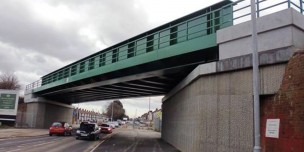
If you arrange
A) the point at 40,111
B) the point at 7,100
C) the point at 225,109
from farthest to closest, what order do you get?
the point at 40,111
the point at 7,100
the point at 225,109

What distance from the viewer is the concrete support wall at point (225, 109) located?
13695 millimetres

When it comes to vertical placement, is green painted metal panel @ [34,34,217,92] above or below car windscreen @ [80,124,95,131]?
above

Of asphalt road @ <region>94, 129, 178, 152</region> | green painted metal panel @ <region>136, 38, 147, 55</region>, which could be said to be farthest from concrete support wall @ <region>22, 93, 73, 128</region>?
green painted metal panel @ <region>136, 38, 147, 55</region>

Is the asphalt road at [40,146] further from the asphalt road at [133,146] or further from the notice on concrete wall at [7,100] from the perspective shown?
the notice on concrete wall at [7,100]

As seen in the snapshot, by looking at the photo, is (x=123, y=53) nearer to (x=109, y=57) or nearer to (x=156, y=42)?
(x=109, y=57)

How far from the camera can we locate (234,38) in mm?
15516

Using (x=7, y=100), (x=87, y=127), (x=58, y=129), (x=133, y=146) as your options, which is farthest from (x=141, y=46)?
(x=7, y=100)

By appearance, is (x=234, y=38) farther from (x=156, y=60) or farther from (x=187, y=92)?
(x=156, y=60)

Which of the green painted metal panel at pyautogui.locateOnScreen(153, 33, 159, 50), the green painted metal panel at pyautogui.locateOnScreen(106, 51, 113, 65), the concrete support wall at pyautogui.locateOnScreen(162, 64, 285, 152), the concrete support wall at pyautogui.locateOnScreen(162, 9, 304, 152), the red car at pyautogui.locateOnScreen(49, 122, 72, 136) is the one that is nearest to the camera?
the concrete support wall at pyautogui.locateOnScreen(162, 9, 304, 152)

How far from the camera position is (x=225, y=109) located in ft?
49.9

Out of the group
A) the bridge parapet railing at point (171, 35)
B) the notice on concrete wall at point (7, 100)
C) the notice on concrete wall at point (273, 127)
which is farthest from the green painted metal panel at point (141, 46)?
the notice on concrete wall at point (7, 100)

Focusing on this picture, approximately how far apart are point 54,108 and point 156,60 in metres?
39.7

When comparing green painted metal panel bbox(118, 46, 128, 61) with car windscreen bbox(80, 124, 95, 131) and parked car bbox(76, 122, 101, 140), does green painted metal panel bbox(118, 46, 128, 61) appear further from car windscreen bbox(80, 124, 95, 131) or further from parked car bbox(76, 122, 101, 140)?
parked car bbox(76, 122, 101, 140)

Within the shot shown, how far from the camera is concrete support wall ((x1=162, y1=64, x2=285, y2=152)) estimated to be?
13.7m
